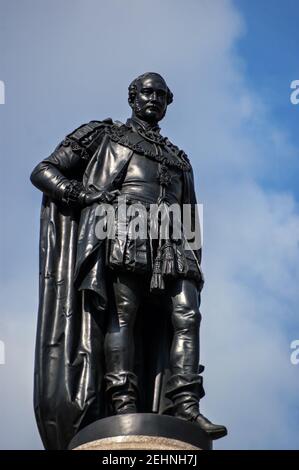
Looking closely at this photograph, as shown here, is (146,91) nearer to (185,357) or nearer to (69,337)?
(69,337)

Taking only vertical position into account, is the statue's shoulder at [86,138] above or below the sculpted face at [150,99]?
below

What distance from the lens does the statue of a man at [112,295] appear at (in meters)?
13.4

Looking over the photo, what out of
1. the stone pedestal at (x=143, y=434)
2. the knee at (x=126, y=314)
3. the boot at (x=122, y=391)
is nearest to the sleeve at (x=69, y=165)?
the knee at (x=126, y=314)

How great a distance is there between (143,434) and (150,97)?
495cm

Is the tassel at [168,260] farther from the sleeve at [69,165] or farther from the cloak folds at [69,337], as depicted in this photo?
the sleeve at [69,165]

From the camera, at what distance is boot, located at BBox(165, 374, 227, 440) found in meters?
13.1

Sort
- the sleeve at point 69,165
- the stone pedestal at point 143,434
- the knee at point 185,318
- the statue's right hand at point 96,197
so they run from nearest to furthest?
1. the stone pedestal at point 143,434
2. the knee at point 185,318
3. the statue's right hand at point 96,197
4. the sleeve at point 69,165

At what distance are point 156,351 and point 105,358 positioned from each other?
80 centimetres

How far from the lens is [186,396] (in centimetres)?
1334

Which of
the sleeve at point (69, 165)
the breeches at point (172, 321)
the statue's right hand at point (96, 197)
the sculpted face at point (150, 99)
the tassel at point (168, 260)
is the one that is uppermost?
the sculpted face at point (150, 99)

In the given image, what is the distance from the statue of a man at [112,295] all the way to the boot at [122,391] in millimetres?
13

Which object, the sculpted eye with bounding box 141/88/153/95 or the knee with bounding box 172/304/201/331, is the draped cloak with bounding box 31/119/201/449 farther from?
the sculpted eye with bounding box 141/88/153/95
